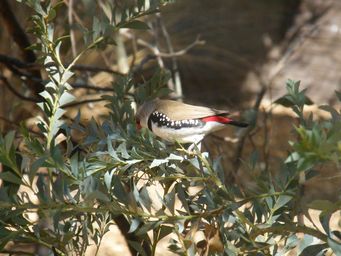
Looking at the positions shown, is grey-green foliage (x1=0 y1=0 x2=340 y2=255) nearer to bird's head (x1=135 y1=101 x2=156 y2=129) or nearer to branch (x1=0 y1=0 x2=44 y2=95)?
bird's head (x1=135 y1=101 x2=156 y2=129)

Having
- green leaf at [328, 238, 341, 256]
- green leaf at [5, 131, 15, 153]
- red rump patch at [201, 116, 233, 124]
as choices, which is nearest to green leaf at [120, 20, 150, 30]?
red rump patch at [201, 116, 233, 124]

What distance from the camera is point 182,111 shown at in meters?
1.60

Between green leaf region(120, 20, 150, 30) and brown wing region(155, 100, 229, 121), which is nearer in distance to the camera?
green leaf region(120, 20, 150, 30)

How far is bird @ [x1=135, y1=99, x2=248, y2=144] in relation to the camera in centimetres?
158

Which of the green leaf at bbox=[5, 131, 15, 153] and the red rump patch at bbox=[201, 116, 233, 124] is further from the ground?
the green leaf at bbox=[5, 131, 15, 153]

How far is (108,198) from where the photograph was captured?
1.09 m

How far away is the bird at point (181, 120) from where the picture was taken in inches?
62.2

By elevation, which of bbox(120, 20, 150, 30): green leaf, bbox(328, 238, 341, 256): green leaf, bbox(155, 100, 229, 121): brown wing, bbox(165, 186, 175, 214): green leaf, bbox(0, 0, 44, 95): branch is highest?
bbox(120, 20, 150, 30): green leaf

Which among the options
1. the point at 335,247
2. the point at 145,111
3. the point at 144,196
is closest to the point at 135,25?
the point at 145,111

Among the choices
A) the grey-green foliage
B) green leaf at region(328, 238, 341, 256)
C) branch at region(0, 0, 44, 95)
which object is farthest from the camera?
branch at region(0, 0, 44, 95)

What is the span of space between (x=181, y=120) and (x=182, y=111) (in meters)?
0.03

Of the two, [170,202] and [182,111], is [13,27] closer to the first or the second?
[182,111]

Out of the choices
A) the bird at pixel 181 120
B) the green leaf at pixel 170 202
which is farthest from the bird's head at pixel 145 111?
the green leaf at pixel 170 202

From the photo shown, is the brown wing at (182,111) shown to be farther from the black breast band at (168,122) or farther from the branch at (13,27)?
the branch at (13,27)
